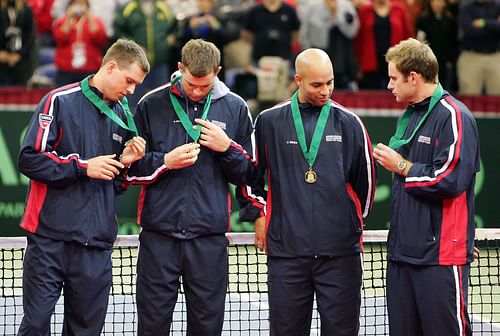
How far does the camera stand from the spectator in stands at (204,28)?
1608 cm

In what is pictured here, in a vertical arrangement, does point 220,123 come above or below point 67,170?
above

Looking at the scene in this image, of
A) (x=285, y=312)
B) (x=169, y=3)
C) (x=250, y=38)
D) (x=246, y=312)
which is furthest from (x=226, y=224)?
(x=169, y=3)

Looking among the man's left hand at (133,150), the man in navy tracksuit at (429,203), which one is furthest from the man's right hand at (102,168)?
the man in navy tracksuit at (429,203)

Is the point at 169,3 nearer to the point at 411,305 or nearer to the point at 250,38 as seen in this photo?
the point at 250,38

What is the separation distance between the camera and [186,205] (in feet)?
27.4

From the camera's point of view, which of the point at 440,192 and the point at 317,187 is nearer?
the point at 440,192

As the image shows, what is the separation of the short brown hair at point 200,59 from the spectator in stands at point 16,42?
9001mm

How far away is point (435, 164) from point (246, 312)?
4.19m

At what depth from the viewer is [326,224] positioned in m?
8.30

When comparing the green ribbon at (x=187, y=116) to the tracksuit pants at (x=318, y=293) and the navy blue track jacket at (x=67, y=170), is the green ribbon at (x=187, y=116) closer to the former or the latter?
the navy blue track jacket at (x=67, y=170)

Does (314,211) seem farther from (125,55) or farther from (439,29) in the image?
(439,29)

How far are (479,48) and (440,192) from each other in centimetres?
921

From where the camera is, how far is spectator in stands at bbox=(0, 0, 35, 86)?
16.6m

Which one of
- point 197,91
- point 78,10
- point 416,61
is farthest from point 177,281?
point 78,10
